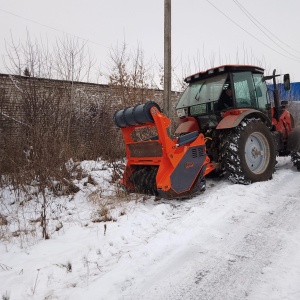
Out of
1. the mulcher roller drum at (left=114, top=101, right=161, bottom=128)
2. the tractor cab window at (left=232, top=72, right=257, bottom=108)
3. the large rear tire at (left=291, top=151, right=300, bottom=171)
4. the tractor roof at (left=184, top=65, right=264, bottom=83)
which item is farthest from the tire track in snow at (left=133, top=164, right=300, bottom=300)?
the tractor roof at (left=184, top=65, right=264, bottom=83)

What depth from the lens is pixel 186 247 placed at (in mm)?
2963

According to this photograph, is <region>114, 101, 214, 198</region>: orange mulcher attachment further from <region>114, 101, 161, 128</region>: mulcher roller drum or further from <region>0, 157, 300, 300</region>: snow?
<region>0, 157, 300, 300</region>: snow

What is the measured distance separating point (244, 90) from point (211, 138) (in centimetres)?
120

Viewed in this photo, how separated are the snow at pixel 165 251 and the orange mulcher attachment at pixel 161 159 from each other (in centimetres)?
23

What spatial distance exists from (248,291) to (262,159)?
12.5 ft

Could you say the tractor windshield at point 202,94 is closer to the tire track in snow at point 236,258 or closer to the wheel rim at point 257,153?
the wheel rim at point 257,153

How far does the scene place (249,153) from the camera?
17.8 ft

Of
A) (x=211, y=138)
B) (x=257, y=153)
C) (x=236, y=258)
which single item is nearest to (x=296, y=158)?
(x=257, y=153)

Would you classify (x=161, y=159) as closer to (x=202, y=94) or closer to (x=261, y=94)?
(x=202, y=94)

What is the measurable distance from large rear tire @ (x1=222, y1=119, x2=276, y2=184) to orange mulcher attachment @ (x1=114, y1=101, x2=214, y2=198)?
387 millimetres

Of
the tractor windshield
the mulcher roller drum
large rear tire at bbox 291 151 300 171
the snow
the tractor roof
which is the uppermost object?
the tractor roof

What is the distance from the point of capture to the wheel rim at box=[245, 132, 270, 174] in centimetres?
541

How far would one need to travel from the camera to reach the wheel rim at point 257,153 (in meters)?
5.41

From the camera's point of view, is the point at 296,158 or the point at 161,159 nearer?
the point at 161,159
